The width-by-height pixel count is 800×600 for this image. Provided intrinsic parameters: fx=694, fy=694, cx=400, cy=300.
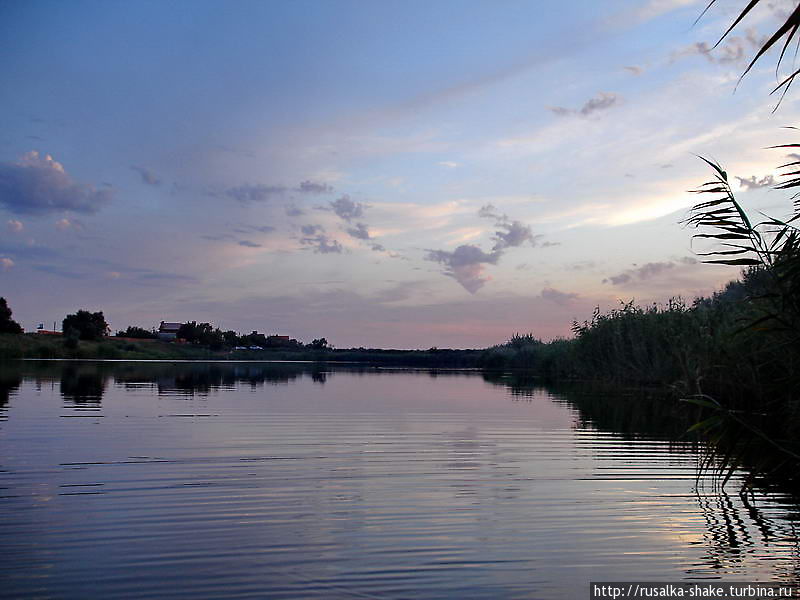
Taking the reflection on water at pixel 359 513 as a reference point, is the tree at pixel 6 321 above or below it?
above

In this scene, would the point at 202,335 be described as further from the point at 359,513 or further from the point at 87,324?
the point at 359,513

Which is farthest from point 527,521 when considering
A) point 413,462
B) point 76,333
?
point 76,333

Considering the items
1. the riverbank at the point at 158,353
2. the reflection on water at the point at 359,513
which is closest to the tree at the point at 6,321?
the riverbank at the point at 158,353

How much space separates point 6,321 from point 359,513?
277ft

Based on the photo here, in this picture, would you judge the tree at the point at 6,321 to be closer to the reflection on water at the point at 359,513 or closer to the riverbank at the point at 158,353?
the riverbank at the point at 158,353

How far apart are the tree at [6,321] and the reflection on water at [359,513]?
73073mm

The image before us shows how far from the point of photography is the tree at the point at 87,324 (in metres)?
88.2

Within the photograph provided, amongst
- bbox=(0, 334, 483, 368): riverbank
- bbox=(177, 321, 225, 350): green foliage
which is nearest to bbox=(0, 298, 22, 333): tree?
bbox=(0, 334, 483, 368): riverbank

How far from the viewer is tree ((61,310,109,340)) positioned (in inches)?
3472

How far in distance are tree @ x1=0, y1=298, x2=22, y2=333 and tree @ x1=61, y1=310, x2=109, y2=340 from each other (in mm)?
6594

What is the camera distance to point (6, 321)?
79625mm

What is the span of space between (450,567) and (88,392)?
2285 centimetres

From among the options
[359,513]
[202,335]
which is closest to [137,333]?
[202,335]

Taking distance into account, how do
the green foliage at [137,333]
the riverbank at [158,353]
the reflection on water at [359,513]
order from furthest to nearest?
the green foliage at [137,333] < the riverbank at [158,353] < the reflection on water at [359,513]
